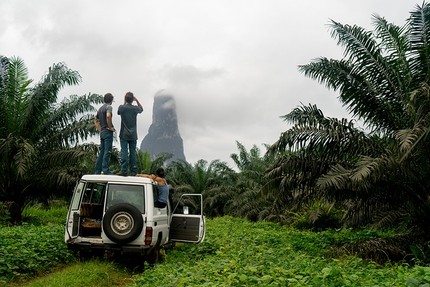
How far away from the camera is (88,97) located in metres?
18.1

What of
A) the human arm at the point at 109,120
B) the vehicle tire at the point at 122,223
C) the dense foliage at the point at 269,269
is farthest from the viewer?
the human arm at the point at 109,120

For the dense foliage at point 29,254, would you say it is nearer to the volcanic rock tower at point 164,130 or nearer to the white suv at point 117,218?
the white suv at point 117,218

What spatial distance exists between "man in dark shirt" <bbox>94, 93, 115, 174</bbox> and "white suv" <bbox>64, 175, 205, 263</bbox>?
2.09 feet

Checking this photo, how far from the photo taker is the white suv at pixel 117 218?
30.1ft

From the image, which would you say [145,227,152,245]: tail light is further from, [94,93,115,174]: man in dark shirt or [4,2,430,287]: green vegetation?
[94,93,115,174]: man in dark shirt

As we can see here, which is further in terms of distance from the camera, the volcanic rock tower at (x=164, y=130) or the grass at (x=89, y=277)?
the volcanic rock tower at (x=164, y=130)

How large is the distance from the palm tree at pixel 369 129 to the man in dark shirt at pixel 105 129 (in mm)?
4382

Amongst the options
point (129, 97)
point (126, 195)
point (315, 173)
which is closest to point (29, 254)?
point (126, 195)

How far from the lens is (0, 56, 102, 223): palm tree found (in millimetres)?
16781

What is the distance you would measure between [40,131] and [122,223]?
9.88 m

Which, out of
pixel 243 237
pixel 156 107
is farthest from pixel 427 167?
pixel 156 107

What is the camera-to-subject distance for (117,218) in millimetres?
9172

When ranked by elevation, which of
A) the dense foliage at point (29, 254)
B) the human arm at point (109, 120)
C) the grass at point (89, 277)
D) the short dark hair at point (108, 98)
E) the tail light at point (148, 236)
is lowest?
the grass at point (89, 277)

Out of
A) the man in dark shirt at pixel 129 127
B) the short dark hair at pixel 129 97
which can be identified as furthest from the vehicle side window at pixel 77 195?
the short dark hair at pixel 129 97
